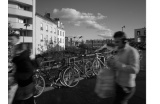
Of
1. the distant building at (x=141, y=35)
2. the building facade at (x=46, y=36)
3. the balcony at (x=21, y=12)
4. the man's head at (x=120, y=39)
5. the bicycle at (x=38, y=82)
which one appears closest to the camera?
the man's head at (x=120, y=39)

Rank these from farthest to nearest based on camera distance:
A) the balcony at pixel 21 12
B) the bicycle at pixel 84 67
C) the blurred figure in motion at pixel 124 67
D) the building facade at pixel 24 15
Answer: the building facade at pixel 24 15 < the balcony at pixel 21 12 < the bicycle at pixel 84 67 < the blurred figure in motion at pixel 124 67

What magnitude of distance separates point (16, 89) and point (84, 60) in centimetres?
375

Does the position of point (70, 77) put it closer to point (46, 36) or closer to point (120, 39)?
point (120, 39)

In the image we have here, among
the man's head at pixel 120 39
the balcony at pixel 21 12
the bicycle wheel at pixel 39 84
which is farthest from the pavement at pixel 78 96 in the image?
the balcony at pixel 21 12

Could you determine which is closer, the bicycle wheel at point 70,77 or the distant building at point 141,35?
the distant building at point 141,35

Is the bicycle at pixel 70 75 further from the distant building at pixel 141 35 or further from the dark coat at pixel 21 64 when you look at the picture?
the dark coat at pixel 21 64

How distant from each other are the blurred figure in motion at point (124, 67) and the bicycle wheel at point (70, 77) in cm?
260

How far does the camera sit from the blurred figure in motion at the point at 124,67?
1.98 metres

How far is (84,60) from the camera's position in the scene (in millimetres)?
5941

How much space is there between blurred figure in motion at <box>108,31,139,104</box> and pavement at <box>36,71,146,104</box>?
1.53 metres

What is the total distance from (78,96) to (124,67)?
230 centimetres

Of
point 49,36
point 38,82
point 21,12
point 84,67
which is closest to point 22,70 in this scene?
point 38,82

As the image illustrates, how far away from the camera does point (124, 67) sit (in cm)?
199
